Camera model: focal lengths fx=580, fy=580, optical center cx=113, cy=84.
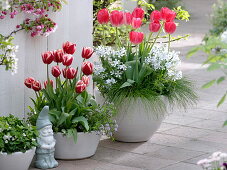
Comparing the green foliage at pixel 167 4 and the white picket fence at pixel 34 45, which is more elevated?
the green foliage at pixel 167 4

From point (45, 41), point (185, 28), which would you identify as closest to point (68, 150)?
point (45, 41)

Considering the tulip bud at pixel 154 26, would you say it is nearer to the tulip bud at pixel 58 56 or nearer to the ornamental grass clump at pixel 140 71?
the ornamental grass clump at pixel 140 71

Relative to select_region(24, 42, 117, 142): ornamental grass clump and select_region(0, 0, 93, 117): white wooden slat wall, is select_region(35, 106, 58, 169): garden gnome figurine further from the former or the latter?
select_region(0, 0, 93, 117): white wooden slat wall

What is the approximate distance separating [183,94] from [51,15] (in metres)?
1.41

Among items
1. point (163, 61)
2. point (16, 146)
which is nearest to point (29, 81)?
point (16, 146)

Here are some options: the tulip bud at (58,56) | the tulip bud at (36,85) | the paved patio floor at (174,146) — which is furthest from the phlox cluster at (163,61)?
the tulip bud at (36,85)

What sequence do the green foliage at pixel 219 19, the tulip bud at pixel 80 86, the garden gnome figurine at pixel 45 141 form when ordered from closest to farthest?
the garden gnome figurine at pixel 45 141, the tulip bud at pixel 80 86, the green foliage at pixel 219 19

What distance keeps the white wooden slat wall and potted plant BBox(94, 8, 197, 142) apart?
46 centimetres

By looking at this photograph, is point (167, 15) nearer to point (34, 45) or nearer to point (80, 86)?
point (80, 86)

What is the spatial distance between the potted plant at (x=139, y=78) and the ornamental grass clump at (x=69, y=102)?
0.83 feet

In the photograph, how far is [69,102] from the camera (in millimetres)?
4797

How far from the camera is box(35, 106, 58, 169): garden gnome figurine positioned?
4.60 metres

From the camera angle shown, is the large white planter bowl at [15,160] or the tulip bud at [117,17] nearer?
the large white planter bowl at [15,160]

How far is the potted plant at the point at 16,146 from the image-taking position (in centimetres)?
433
